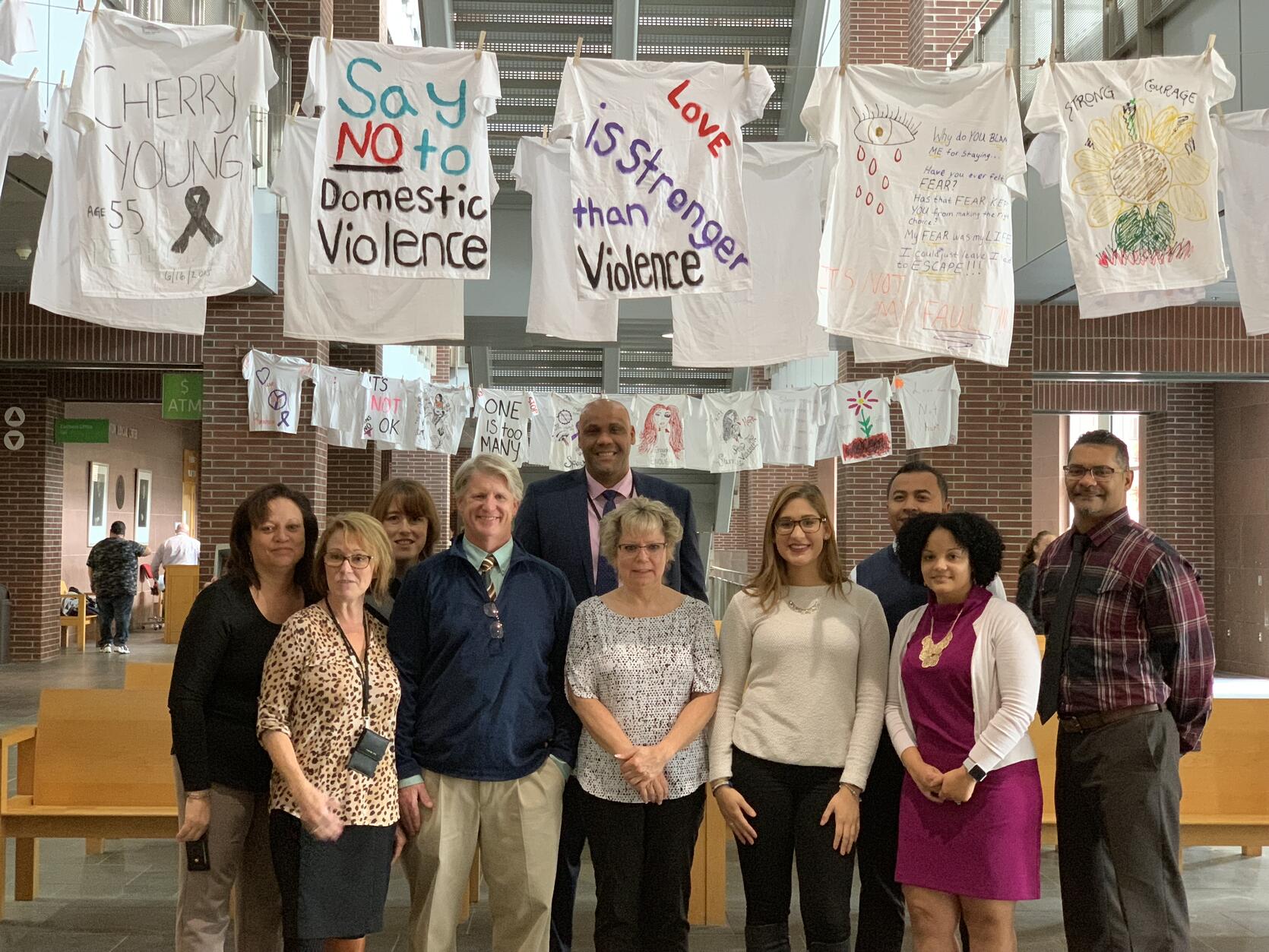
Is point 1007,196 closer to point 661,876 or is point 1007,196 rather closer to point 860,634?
point 860,634

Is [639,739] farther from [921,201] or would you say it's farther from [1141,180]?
[1141,180]

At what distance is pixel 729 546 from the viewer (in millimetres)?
24609

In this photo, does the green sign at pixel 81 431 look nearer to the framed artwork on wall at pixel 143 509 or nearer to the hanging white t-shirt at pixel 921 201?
the framed artwork on wall at pixel 143 509

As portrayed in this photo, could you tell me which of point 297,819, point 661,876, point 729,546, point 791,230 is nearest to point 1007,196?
point 791,230

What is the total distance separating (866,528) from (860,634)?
9.27 meters

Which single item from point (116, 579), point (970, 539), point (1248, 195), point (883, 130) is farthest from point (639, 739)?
point (116, 579)

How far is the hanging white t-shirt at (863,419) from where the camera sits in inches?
457

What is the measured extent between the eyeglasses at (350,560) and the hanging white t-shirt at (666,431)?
933cm

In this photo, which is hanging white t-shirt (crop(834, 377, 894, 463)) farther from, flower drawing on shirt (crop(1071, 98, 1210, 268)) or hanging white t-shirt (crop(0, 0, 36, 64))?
hanging white t-shirt (crop(0, 0, 36, 64))

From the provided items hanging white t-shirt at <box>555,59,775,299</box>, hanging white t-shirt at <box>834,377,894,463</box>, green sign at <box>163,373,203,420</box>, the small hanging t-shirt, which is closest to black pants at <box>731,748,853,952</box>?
hanging white t-shirt at <box>555,59,775,299</box>

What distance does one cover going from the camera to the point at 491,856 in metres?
3.78

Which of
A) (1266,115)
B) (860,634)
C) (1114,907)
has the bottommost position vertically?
(1114,907)

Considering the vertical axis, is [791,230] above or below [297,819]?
above

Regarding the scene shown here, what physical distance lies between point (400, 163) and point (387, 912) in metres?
3.48
